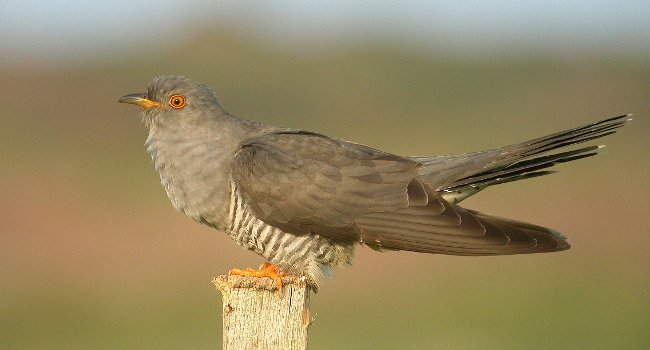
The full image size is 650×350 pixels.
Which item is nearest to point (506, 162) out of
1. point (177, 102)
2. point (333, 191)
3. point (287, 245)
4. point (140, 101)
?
point (333, 191)

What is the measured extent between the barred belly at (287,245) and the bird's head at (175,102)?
1.87 ft

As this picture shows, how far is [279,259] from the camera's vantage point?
5.28m

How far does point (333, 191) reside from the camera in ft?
17.6

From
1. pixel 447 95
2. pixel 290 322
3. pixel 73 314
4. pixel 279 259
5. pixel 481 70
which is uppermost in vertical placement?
pixel 481 70

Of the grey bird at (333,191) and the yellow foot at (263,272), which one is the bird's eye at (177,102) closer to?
the grey bird at (333,191)

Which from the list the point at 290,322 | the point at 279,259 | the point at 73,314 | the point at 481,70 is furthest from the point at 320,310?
the point at 481,70

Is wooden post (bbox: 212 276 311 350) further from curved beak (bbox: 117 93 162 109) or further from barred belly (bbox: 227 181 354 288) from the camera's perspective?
curved beak (bbox: 117 93 162 109)

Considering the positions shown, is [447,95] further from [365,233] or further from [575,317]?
[365,233]

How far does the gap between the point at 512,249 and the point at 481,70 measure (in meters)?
21.0

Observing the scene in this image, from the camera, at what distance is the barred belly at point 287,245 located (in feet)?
17.3

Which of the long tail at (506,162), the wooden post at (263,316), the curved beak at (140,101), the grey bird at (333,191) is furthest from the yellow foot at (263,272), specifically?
the curved beak at (140,101)

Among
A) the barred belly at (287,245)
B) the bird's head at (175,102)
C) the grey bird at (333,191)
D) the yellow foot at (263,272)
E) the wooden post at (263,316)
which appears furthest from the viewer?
Result: the bird's head at (175,102)

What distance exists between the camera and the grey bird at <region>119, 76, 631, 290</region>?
16.9 ft

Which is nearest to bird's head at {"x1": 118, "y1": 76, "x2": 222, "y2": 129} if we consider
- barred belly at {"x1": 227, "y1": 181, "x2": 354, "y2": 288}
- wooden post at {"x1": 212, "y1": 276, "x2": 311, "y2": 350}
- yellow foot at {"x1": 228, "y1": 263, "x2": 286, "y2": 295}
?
barred belly at {"x1": 227, "y1": 181, "x2": 354, "y2": 288}
